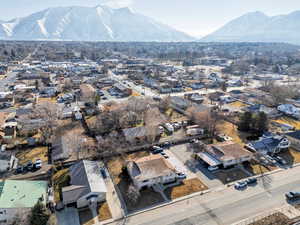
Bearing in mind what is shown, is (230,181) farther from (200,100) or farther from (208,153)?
(200,100)

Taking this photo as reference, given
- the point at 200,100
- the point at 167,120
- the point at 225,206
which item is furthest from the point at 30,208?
the point at 200,100

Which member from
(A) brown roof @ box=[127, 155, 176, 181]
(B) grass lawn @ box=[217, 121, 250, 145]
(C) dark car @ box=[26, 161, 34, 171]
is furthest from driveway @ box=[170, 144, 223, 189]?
(C) dark car @ box=[26, 161, 34, 171]

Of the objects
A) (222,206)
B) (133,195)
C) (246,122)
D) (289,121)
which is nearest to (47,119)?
(133,195)

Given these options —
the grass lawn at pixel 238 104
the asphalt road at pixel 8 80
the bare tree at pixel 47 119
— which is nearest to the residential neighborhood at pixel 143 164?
the bare tree at pixel 47 119

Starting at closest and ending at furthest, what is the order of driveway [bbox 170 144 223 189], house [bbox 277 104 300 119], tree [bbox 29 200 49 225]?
tree [bbox 29 200 49 225], driveway [bbox 170 144 223 189], house [bbox 277 104 300 119]

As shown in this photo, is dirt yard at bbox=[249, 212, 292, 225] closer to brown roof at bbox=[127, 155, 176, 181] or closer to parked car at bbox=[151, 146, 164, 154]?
brown roof at bbox=[127, 155, 176, 181]

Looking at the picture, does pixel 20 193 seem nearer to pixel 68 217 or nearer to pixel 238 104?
pixel 68 217
